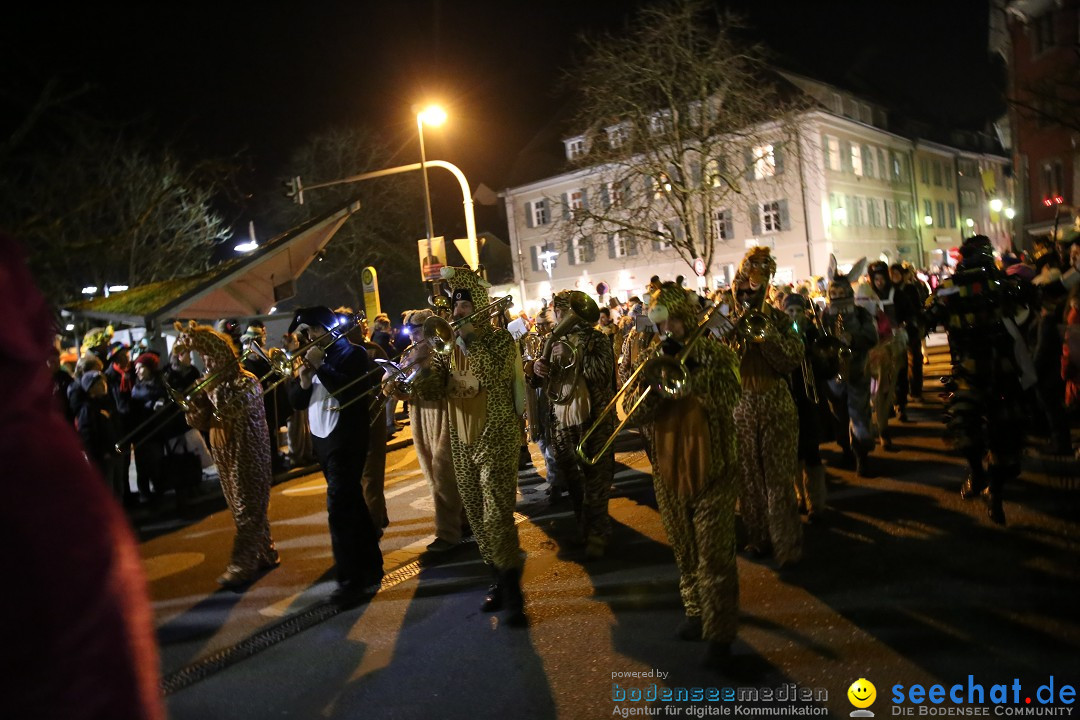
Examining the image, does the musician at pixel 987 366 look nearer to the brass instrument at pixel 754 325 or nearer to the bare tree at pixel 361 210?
the brass instrument at pixel 754 325

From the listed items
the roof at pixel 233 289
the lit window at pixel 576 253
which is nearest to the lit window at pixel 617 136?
the roof at pixel 233 289

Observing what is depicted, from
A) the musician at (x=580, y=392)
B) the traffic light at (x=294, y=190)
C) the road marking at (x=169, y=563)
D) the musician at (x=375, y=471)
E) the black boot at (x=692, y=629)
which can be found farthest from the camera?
the traffic light at (x=294, y=190)

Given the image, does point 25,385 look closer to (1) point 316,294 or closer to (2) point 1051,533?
(2) point 1051,533

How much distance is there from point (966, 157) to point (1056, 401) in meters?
63.6

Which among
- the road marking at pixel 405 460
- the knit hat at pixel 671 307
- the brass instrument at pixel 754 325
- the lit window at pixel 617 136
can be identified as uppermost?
the lit window at pixel 617 136

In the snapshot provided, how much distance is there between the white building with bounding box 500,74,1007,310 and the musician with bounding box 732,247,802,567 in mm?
28527

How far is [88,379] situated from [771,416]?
7.51 metres

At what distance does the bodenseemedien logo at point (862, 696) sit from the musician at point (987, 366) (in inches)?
109

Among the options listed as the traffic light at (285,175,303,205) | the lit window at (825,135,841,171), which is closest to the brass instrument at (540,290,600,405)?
the traffic light at (285,175,303,205)

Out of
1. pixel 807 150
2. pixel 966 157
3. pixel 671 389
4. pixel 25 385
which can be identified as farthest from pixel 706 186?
pixel 966 157

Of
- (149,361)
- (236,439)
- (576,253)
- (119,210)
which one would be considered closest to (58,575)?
(236,439)

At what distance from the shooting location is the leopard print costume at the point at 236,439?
6.24 m

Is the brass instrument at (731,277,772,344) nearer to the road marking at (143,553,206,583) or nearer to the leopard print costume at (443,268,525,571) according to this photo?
the leopard print costume at (443,268,525,571)

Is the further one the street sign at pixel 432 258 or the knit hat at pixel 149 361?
the street sign at pixel 432 258
